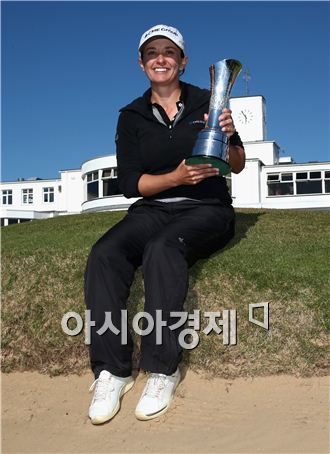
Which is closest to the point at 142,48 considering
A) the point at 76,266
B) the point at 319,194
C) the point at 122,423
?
the point at 76,266

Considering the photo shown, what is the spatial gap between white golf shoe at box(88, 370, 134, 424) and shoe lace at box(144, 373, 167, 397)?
0.59ft

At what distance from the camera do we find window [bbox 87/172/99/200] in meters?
36.2

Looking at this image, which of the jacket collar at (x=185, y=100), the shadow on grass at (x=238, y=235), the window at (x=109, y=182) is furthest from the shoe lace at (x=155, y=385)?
the window at (x=109, y=182)

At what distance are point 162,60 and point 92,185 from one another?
33.3 m

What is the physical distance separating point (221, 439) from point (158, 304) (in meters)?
0.79

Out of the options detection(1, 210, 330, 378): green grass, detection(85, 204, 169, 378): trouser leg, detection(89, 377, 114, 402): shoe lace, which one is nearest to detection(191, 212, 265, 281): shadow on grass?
A: detection(1, 210, 330, 378): green grass

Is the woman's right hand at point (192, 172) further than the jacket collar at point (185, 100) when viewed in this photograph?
No

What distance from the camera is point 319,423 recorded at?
286cm

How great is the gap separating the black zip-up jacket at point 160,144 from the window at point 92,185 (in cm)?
3205

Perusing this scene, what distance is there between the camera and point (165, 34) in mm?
3855

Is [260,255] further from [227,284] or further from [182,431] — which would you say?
[182,431]

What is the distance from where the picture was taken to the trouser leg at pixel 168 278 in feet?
9.80

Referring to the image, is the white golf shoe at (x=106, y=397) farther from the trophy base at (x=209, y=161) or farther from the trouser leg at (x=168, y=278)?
the trophy base at (x=209, y=161)

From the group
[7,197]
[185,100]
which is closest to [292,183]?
[7,197]
